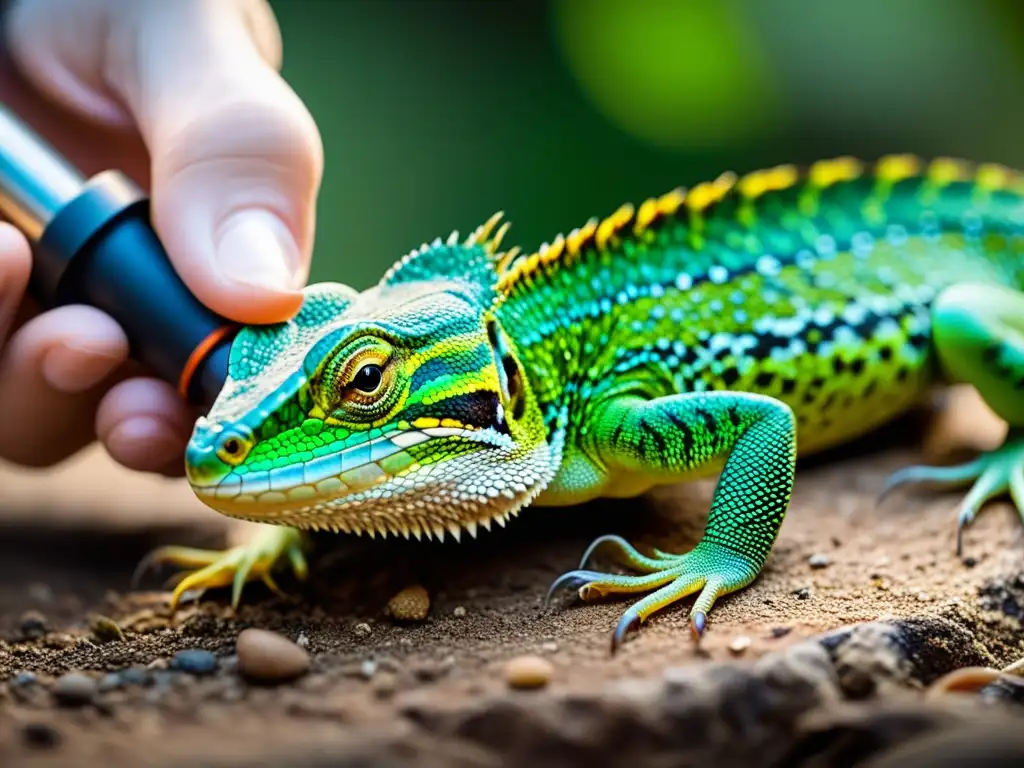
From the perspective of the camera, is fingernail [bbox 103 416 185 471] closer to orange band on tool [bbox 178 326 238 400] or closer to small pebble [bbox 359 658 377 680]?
orange band on tool [bbox 178 326 238 400]

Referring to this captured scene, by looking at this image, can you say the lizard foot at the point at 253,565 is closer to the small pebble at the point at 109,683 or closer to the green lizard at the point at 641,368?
the green lizard at the point at 641,368

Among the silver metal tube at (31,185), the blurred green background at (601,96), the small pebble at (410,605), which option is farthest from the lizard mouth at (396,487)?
the blurred green background at (601,96)

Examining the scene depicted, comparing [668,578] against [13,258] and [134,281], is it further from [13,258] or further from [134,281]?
[13,258]

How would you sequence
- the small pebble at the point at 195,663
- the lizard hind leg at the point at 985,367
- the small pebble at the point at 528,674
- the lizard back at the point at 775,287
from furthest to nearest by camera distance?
the lizard hind leg at the point at 985,367 < the lizard back at the point at 775,287 < the small pebble at the point at 195,663 < the small pebble at the point at 528,674

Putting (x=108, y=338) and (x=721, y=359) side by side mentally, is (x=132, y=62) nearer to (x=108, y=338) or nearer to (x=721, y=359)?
(x=108, y=338)

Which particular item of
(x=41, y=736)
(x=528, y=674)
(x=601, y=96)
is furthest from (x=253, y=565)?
(x=601, y=96)

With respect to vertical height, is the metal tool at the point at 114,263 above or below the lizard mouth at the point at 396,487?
above

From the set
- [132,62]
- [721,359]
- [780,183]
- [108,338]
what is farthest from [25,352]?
[780,183]
